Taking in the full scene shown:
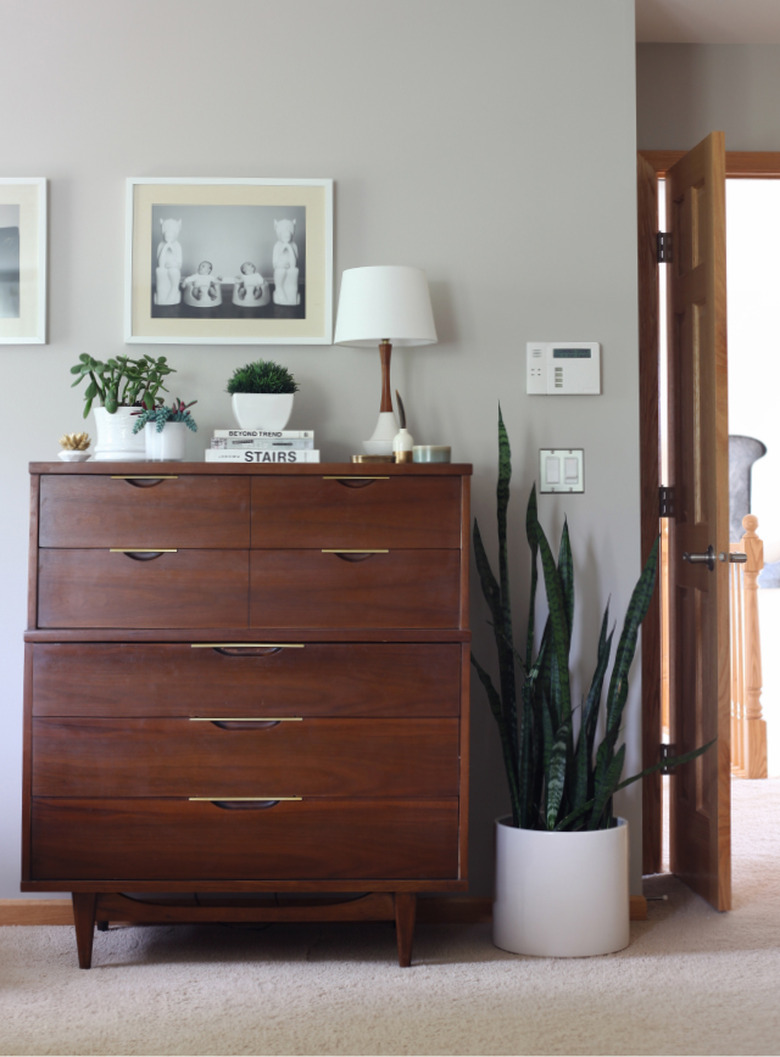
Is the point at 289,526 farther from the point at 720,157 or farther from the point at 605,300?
the point at 720,157

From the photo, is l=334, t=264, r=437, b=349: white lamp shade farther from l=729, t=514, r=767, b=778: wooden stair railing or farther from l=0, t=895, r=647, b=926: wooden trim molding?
l=729, t=514, r=767, b=778: wooden stair railing

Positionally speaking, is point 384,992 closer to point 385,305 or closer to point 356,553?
point 356,553

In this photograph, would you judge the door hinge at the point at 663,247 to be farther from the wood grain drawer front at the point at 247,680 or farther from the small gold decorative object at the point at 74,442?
the small gold decorative object at the point at 74,442

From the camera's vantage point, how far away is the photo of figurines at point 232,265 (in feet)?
9.42

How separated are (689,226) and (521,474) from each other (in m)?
0.92

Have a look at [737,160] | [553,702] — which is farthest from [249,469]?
[737,160]

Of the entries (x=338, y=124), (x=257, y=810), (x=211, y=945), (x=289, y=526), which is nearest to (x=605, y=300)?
(x=338, y=124)

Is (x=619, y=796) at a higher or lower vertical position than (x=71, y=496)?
lower

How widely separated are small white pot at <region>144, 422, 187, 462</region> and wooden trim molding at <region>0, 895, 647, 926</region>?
1.22m

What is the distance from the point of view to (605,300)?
2.91m

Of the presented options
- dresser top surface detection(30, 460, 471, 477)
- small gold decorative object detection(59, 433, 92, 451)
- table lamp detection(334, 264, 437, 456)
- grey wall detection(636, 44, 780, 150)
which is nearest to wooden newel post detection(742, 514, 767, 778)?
grey wall detection(636, 44, 780, 150)

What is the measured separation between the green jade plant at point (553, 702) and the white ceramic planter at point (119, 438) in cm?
89

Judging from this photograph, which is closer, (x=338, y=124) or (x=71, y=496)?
(x=71, y=496)

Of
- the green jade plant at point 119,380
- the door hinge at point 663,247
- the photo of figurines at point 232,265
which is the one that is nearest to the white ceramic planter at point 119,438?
the green jade plant at point 119,380
